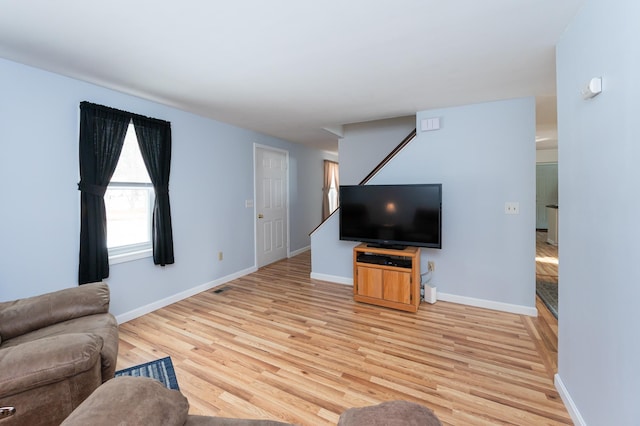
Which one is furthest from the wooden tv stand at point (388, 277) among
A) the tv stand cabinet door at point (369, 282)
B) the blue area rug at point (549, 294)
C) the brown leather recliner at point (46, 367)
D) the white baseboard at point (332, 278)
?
the brown leather recliner at point (46, 367)

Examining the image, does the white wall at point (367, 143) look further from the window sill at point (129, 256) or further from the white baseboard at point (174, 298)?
the window sill at point (129, 256)

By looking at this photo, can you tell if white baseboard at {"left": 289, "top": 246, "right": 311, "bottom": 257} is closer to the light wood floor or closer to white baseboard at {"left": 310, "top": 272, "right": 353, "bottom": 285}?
white baseboard at {"left": 310, "top": 272, "right": 353, "bottom": 285}

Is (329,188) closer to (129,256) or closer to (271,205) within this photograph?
(271,205)

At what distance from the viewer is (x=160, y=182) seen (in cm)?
303

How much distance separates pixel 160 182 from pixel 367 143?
315cm

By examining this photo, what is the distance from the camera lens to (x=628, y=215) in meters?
1.09

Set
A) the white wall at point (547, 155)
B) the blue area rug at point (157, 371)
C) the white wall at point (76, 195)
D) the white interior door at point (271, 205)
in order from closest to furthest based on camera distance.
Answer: the blue area rug at point (157, 371)
the white wall at point (76, 195)
the white interior door at point (271, 205)
the white wall at point (547, 155)

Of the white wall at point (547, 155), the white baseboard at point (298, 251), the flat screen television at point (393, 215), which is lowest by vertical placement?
the white baseboard at point (298, 251)

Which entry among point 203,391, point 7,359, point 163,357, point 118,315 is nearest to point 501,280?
point 203,391

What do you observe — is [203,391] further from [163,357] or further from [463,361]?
[463,361]

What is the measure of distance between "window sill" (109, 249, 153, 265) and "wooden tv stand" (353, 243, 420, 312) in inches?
92.8

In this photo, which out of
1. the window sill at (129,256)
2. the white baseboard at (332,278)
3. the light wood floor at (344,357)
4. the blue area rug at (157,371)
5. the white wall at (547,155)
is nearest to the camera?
the light wood floor at (344,357)

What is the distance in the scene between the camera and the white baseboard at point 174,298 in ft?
9.10

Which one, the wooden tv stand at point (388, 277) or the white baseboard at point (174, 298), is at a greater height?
the wooden tv stand at point (388, 277)
